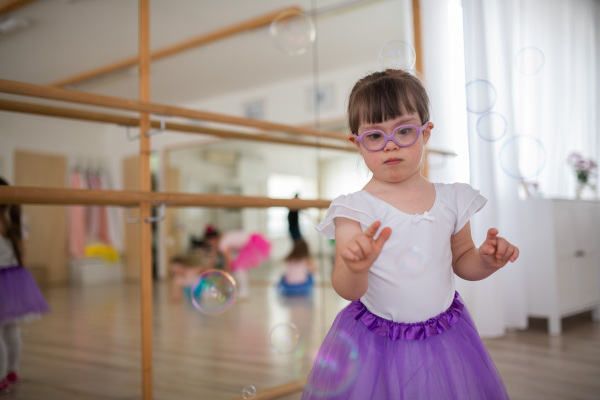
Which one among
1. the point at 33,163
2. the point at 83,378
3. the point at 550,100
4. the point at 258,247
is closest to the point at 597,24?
the point at 550,100

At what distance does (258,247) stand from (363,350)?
424 cm

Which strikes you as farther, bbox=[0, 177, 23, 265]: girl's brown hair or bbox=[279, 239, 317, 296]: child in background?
bbox=[279, 239, 317, 296]: child in background

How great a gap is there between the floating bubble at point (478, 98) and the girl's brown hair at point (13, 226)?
194cm

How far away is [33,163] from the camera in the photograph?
5703mm

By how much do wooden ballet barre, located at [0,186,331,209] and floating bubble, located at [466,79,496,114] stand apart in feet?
2.21

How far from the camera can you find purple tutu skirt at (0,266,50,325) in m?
2.03

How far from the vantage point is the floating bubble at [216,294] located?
169cm

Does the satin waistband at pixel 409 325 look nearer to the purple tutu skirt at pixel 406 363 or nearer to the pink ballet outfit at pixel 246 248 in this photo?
the purple tutu skirt at pixel 406 363

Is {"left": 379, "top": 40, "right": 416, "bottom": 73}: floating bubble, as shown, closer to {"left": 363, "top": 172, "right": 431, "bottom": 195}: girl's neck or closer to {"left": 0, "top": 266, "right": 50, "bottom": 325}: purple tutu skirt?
{"left": 363, "top": 172, "right": 431, "bottom": 195}: girl's neck

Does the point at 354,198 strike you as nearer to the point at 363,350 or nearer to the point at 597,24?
the point at 363,350

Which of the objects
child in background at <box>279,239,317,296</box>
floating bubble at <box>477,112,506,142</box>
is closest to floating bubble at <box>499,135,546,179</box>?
floating bubble at <box>477,112,506,142</box>

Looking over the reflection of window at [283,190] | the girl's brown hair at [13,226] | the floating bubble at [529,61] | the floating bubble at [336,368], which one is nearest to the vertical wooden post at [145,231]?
the floating bubble at [336,368]

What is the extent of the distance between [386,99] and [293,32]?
154 cm

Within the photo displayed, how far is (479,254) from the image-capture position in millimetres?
860
